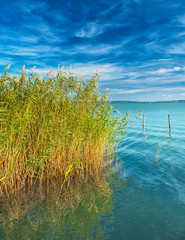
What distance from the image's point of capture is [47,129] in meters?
6.20

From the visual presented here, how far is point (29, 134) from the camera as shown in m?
6.22

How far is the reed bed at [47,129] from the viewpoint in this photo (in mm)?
5785

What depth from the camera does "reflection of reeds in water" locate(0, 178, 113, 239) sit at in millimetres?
4723

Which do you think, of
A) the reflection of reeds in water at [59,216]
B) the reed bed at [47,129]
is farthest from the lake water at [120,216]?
the reed bed at [47,129]

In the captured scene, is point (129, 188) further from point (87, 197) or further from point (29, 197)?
point (29, 197)

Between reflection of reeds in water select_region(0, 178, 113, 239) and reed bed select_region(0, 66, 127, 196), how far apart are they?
73 centimetres

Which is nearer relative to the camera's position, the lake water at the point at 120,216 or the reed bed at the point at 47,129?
the lake water at the point at 120,216

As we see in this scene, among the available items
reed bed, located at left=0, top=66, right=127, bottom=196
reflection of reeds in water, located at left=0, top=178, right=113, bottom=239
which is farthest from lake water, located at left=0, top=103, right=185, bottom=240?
reed bed, located at left=0, top=66, right=127, bottom=196

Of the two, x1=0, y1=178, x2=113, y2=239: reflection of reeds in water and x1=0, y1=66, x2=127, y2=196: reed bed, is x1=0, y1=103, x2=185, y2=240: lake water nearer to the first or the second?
x1=0, y1=178, x2=113, y2=239: reflection of reeds in water

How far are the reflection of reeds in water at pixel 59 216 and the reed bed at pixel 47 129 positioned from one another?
73cm

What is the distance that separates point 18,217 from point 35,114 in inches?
128

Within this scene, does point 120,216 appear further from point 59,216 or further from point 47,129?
point 47,129

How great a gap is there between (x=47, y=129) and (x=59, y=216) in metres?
2.79

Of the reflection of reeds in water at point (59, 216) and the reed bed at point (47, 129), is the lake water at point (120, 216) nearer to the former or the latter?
the reflection of reeds in water at point (59, 216)
